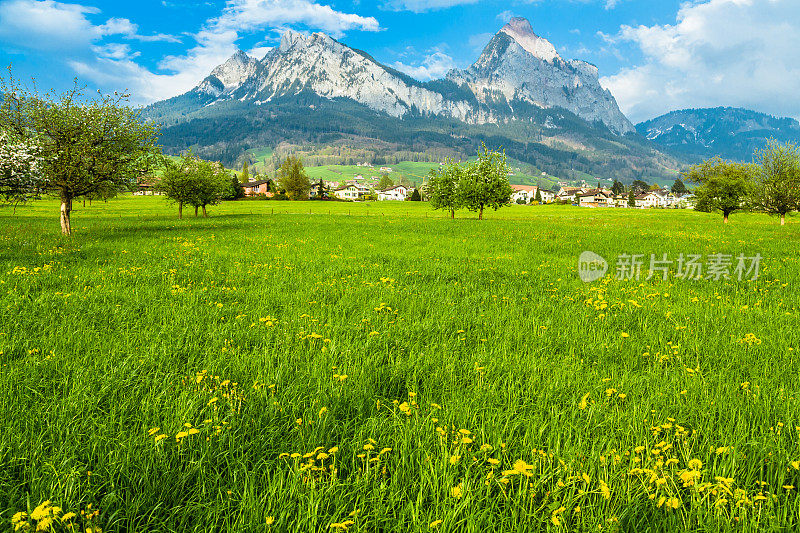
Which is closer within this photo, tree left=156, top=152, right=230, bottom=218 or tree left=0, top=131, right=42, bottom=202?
tree left=0, top=131, right=42, bottom=202

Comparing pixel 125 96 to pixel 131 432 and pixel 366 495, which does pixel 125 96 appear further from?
pixel 366 495

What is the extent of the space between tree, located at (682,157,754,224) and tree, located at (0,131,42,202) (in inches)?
2573

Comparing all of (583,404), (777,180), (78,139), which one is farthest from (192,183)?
(777,180)

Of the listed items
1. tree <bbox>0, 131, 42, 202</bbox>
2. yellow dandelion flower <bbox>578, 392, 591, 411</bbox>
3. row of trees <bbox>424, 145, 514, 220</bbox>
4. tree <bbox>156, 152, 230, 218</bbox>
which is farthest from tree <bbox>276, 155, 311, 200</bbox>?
yellow dandelion flower <bbox>578, 392, 591, 411</bbox>

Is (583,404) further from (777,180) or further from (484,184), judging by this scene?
(484,184)

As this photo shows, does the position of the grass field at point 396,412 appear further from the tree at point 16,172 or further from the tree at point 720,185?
the tree at point 720,185

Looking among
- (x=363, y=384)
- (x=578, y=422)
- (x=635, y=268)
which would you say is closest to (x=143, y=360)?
(x=363, y=384)

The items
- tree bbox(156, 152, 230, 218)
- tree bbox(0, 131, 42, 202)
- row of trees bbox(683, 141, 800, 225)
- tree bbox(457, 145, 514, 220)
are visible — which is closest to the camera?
tree bbox(0, 131, 42, 202)

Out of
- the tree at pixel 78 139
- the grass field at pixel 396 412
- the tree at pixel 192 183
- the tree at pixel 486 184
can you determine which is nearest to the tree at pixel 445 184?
the tree at pixel 486 184

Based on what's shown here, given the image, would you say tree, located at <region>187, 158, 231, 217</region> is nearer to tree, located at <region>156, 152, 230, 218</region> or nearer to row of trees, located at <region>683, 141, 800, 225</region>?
tree, located at <region>156, 152, 230, 218</region>

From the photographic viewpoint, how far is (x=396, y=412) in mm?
3928

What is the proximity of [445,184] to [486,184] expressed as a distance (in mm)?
11086

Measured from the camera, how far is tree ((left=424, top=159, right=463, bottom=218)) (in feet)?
196

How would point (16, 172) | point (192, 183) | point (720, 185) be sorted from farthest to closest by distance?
1. point (720, 185)
2. point (192, 183)
3. point (16, 172)
